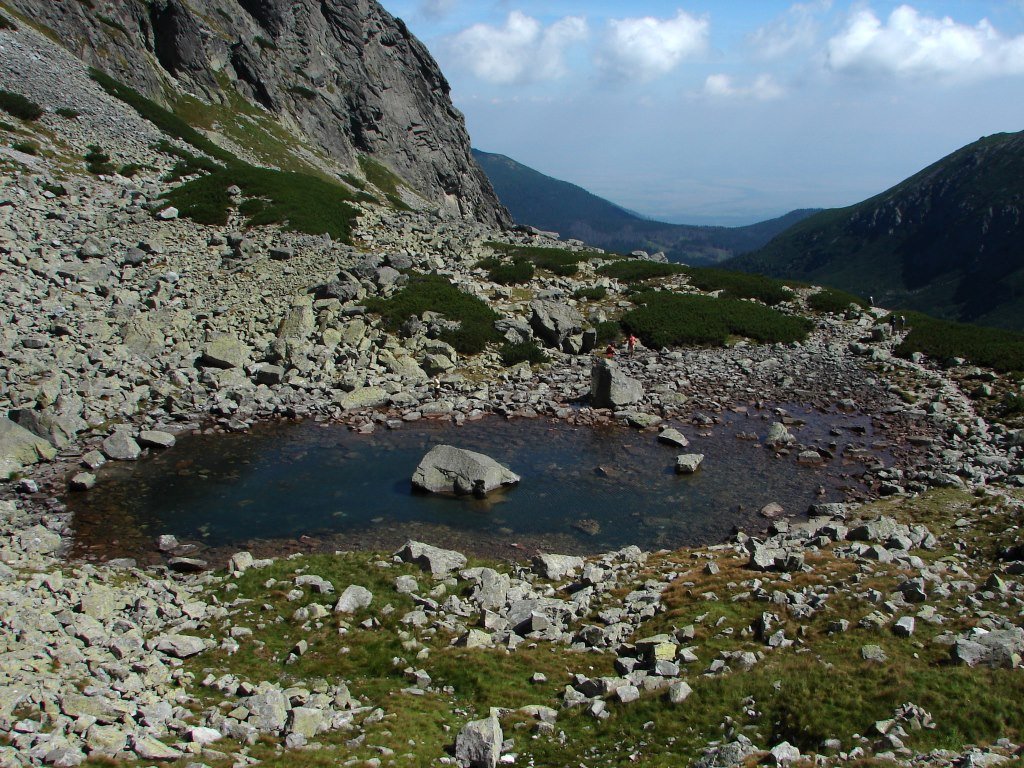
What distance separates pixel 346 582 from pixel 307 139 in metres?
97.7

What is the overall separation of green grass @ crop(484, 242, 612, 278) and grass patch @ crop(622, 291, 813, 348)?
6.52m

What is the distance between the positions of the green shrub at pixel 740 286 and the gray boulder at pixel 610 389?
23684 millimetres

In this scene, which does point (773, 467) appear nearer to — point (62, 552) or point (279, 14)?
point (62, 552)

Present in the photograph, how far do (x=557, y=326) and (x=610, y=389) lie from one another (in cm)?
924

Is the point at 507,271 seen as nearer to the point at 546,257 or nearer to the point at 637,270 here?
the point at 546,257

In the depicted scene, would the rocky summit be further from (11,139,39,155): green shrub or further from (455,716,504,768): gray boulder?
(11,139,39,155): green shrub

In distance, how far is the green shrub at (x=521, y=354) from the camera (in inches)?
1454

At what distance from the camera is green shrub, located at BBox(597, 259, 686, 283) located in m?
52.8

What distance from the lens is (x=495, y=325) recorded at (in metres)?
39.2

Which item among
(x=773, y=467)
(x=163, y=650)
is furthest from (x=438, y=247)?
(x=163, y=650)

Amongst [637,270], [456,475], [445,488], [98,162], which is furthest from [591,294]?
[98,162]

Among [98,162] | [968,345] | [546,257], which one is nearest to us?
[968,345]

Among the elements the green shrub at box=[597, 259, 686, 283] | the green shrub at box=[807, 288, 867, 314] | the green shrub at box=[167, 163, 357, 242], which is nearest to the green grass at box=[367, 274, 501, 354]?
the green shrub at box=[167, 163, 357, 242]

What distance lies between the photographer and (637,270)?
53969 mm
